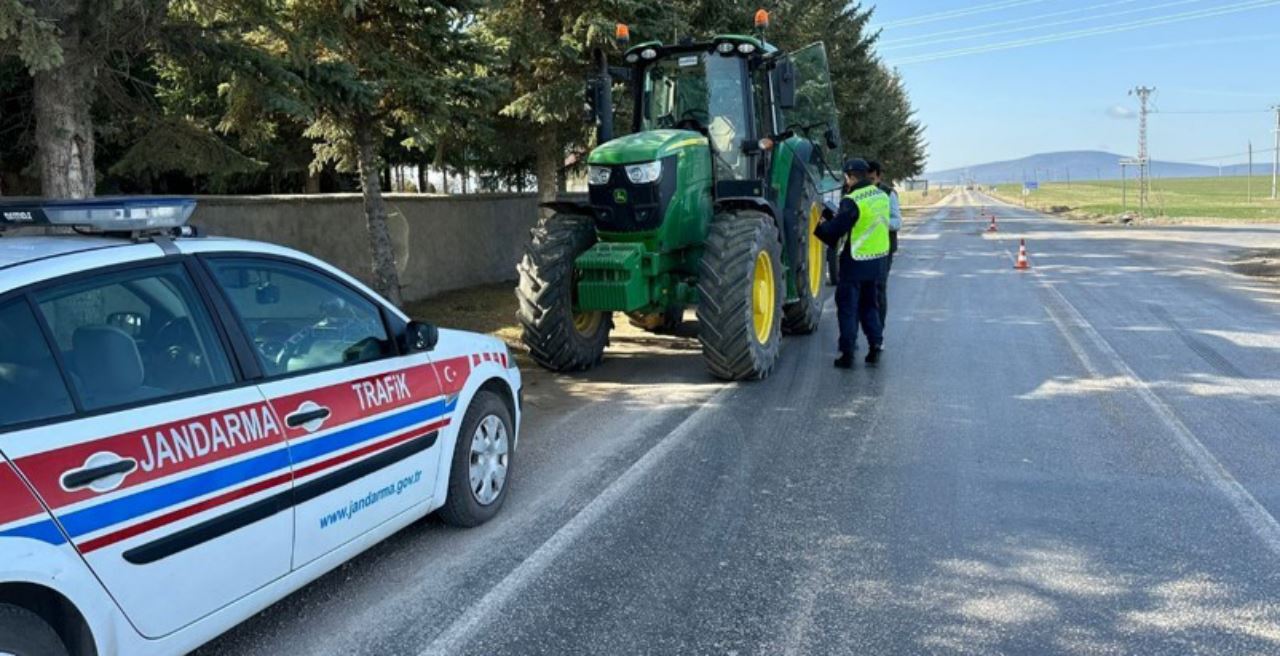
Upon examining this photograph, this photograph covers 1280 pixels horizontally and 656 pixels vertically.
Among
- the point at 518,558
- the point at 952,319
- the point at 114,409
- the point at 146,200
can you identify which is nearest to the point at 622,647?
the point at 518,558

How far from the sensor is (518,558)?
4.23m

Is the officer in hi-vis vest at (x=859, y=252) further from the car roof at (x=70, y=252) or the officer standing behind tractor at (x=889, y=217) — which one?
the car roof at (x=70, y=252)

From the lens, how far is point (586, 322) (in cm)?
854

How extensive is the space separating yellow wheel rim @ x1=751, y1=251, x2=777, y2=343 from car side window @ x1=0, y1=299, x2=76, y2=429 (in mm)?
6292

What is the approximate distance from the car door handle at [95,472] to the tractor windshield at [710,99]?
22.6 ft

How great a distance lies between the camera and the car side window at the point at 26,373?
256 centimetres

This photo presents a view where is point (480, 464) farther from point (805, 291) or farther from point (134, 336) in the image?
point (805, 291)

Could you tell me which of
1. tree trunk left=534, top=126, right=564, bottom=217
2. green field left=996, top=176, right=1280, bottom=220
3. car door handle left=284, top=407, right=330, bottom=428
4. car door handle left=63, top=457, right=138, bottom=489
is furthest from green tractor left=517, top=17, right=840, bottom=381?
green field left=996, top=176, right=1280, bottom=220

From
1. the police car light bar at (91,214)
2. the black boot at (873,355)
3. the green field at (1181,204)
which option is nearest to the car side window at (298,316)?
the police car light bar at (91,214)

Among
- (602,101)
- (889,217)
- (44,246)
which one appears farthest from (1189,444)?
(44,246)

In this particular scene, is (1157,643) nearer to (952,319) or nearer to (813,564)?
(813,564)

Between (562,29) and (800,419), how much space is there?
363 inches

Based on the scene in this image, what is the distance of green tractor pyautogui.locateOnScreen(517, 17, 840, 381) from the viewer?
7684 mm

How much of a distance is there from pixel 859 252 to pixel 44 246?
684 cm
